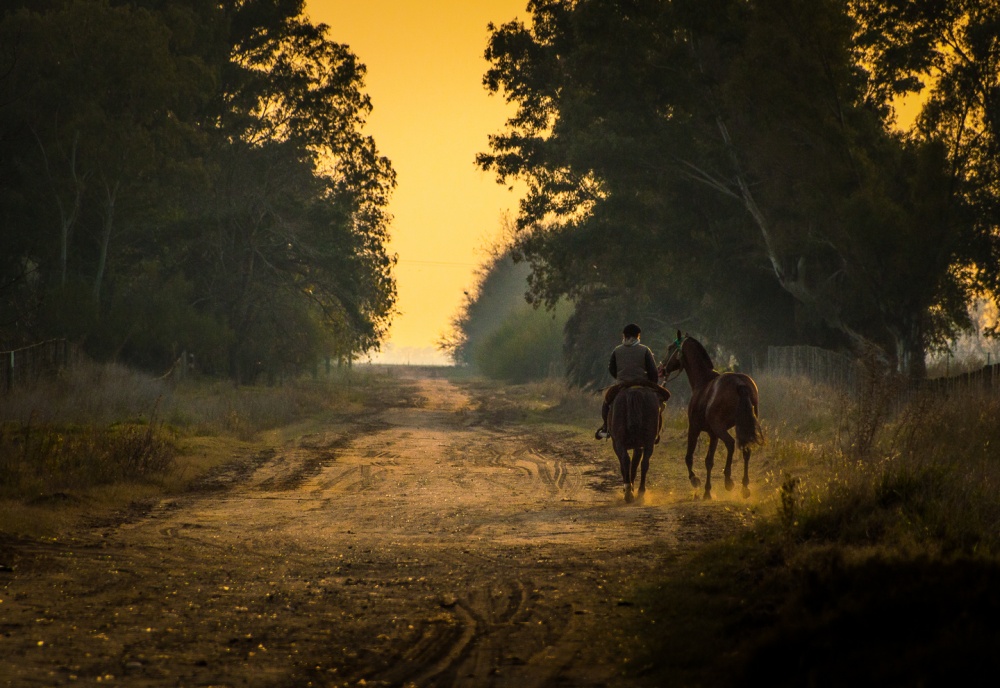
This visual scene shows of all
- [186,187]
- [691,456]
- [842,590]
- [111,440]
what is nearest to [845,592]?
[842,590]

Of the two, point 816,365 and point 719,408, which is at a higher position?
point 816,365

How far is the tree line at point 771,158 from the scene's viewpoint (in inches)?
1187

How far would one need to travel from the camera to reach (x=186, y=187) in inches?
1727

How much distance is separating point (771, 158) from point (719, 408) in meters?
16.9

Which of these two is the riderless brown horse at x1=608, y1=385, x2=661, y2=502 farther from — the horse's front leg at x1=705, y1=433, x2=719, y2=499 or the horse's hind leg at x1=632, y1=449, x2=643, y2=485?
the horse's front leg at x1=705, y1=433, x2=719, y2=499

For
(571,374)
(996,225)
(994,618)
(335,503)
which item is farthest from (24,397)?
(571,374)

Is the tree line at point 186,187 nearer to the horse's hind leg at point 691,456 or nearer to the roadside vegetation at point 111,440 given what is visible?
the roadside vegetation at point 111,440

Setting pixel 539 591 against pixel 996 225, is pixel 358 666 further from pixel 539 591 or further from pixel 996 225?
pixel 996 225

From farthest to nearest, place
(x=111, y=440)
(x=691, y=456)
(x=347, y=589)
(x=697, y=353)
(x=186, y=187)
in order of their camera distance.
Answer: (x=186, y=187)
(x=111, y=440)
(x=697, y=353)
(x=691, y=456)
(x=347, y=589)

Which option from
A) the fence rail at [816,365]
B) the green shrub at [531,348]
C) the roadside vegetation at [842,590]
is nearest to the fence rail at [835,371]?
the fence rail at [816,365]

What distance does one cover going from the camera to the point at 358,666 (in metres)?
7.43

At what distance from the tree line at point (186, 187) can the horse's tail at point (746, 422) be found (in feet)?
67.4

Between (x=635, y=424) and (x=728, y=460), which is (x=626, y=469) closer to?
(x=635, y=424)

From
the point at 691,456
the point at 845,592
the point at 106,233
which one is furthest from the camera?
the point at 106,233
